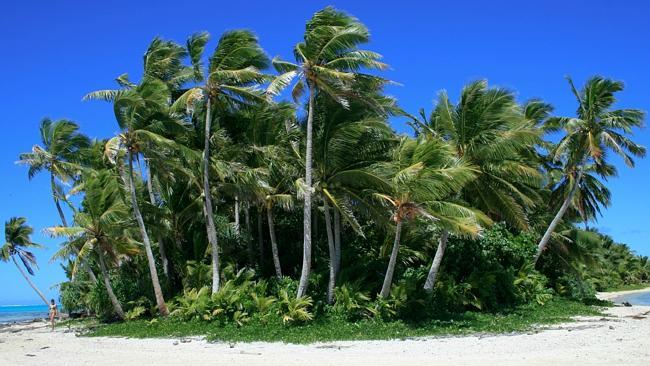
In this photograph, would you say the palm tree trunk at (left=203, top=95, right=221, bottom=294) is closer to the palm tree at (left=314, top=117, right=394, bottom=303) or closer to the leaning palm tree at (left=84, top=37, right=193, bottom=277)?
the leaning palm tree at (left=84, top=37, right=193, bottom=277)

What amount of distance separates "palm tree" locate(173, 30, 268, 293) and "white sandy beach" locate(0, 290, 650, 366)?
213 inches

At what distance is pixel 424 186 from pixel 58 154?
17348 millimetres

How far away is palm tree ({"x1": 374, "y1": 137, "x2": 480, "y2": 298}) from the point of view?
1728 cm

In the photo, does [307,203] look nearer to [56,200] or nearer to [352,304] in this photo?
[352,304]

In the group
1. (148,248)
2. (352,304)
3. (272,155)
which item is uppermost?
(272,155)

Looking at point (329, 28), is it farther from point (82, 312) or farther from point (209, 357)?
point (82, 312)

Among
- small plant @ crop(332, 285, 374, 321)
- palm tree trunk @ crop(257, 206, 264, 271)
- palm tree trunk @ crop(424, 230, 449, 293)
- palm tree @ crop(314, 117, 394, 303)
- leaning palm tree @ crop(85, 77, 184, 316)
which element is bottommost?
small plant @ crop(332, 285, 374, 321)

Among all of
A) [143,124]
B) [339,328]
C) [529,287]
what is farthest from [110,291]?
[529,287]

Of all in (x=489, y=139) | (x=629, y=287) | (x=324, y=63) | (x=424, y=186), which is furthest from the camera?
(x=629, y=287)

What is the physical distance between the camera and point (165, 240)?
2475 centimetres

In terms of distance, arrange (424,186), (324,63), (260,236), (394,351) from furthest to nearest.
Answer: (260,236) → (324,63) → (424,186) → (394,351)

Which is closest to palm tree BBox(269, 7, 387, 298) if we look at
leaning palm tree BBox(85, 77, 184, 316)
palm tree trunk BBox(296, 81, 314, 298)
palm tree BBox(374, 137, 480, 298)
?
palm tree trunk BBox(296, 81, 314, 298)

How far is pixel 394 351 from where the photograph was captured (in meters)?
13.6

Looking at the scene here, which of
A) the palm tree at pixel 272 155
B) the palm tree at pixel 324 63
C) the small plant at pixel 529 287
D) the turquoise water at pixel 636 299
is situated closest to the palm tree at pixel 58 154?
the palm tree at pixel 272 155
